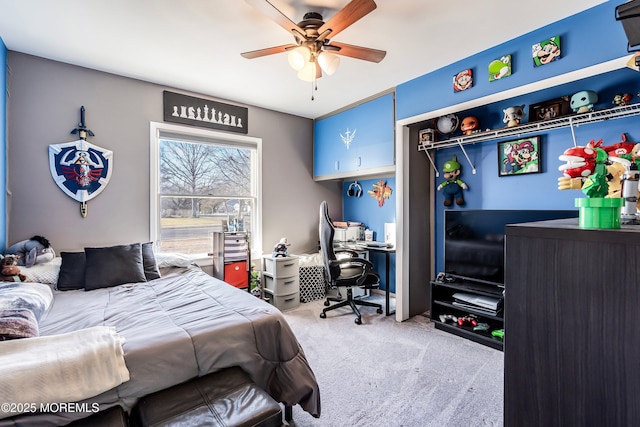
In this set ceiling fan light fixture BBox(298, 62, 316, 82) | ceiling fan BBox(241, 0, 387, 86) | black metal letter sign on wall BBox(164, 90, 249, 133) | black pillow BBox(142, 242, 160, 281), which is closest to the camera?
ceiling fan BBox(241, 0, 387, 86)

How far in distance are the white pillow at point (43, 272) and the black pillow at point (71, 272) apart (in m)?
0.06

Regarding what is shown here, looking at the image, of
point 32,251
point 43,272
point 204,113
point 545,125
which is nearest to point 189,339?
point 43,272

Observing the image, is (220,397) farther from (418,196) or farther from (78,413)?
(418,196)

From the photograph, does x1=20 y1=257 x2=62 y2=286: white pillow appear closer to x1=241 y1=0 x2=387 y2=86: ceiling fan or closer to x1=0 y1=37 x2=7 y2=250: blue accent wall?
x1=0 y1=37 x2=7 y2=250: blue accent wall

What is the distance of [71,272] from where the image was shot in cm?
249

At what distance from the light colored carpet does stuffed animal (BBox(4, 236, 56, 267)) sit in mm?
2286

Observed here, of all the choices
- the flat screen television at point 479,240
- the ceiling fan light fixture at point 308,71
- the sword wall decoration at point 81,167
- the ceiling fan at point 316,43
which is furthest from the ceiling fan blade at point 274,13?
the sword wall decoration at point 81,167

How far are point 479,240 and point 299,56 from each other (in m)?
2.22

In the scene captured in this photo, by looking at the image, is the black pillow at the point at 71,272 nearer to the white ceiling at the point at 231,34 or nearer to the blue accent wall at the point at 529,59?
the white ceiling at the point at 231,34

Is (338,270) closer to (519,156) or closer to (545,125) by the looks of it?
(519,156)

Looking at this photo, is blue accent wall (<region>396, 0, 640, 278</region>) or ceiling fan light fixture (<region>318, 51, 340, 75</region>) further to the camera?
ceiling fan light fixture (<region>318, 51, 340, 75</region>)

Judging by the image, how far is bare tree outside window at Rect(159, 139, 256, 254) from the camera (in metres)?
3.47

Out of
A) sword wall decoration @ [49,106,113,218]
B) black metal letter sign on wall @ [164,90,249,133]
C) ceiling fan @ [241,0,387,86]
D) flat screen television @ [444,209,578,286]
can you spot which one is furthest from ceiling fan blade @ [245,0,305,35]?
sword wall decoration @ [49,106,113,218]

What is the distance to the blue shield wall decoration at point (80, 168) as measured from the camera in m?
2.79
